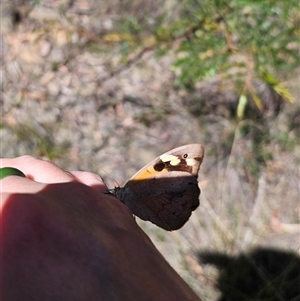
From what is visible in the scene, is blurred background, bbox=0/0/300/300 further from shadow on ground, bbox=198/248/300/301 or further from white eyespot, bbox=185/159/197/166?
white eyespot, bbox=185/159/197/166

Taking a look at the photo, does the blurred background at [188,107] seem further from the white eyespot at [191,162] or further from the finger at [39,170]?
the finger at [39,170]

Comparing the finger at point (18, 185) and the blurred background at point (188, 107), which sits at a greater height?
the finger at point (18, 185)

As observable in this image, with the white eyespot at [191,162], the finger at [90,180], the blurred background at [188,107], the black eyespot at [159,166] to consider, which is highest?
the finger at [90,180]

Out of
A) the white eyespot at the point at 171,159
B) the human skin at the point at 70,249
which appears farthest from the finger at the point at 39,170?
the white eyespot at the point at 171,159

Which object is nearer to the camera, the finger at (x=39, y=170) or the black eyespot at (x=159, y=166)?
the finger at (x=39, y=170)

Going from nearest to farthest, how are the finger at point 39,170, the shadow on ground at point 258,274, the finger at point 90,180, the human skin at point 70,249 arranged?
1. the human skin at point 70,249
2. the finger at point 39,170
3. the finger at point 90,180
4. the shadow on ground at point 258,274

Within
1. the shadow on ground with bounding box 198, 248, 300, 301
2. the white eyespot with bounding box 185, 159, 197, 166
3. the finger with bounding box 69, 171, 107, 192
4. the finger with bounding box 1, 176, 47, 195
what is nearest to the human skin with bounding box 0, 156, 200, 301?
the finger with bounding box 1, 176, 47, 195

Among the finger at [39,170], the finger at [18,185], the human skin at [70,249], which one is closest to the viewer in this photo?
the human skin at [70,249]

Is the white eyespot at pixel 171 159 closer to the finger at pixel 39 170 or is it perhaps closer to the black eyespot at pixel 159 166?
the black eyespot at pixel 159 166

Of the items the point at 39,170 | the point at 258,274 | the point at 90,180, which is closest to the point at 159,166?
the point at 90,180
